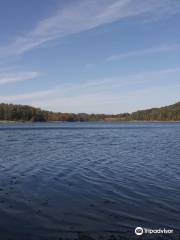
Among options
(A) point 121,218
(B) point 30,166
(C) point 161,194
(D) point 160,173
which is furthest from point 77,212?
(B) point 30,166

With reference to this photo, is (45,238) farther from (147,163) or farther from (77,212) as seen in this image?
(147,163)

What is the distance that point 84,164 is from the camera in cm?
3572

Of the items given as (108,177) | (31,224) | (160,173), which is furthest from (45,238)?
(160,173)

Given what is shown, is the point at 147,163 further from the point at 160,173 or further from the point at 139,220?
the point at 139,220

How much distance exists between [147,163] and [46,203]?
18659mm

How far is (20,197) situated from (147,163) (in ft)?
59.8

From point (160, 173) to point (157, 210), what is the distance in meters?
11.7

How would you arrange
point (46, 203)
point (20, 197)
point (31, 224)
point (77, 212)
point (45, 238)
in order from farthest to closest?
point (20, 197) < point (46, 203) < point (77, 212) < point (31, 224) < point (45, 238)

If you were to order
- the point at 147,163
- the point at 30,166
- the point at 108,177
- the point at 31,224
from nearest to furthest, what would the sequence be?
the point at 31,224 → the point at 108,177 → the point at 30,166 → the point at 147,163

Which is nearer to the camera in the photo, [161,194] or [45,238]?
[45,238]

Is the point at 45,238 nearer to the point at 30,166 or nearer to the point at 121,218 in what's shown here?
the point at 121,218

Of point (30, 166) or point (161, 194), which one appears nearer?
point (161, 194)

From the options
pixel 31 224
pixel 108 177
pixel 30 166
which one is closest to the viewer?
pixel 31 224

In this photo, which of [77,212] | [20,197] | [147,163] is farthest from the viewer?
[147,163]
